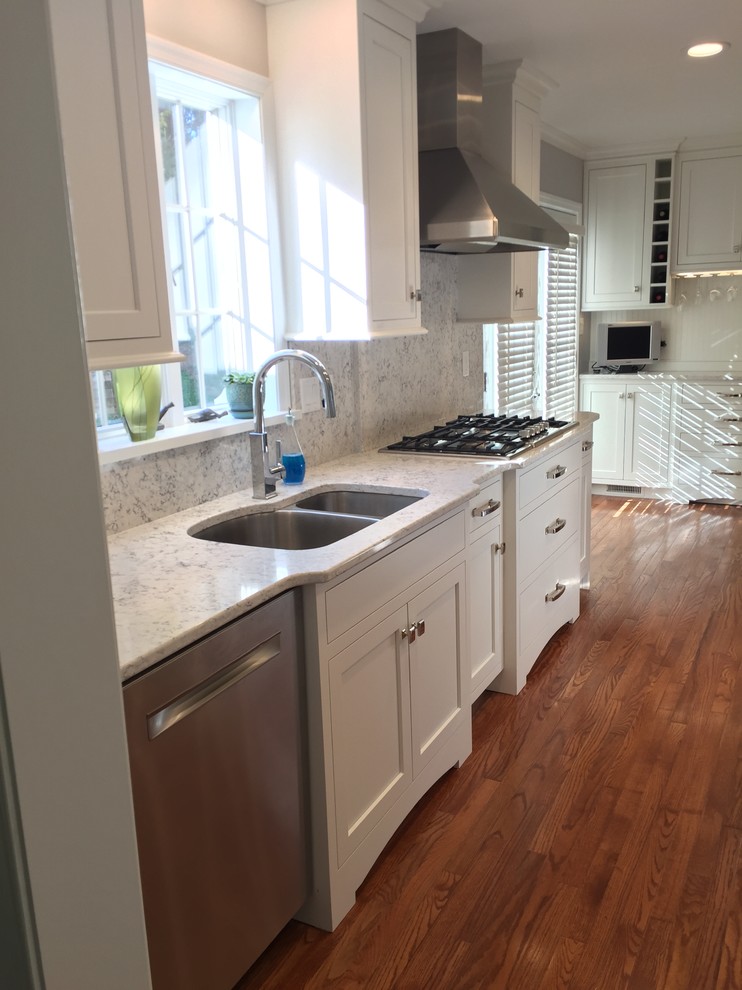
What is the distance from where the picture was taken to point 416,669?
2266 mm

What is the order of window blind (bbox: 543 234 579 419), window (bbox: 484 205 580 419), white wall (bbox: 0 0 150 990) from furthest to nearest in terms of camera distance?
window blind (bbox: 543 234 579 419)
window (bbox: 484 205 580 419)
white wall (bbox: 0 0 150 990)

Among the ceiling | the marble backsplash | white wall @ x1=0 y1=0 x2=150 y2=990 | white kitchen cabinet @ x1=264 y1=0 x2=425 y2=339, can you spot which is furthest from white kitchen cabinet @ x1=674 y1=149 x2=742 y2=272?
white wall @ x1=0 y1=0 x2=150 y2=990

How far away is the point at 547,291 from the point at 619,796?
12.6 ft

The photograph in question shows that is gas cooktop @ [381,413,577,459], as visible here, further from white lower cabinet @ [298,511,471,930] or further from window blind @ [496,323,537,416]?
window blind @ [496,323,537,416]

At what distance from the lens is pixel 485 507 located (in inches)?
109

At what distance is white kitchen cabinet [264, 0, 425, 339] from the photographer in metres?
2.55

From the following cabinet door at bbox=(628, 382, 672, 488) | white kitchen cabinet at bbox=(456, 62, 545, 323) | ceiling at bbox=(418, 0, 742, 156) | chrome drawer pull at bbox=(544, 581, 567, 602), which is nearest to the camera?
ceiling at bbox=(418, 0, 742, 156)

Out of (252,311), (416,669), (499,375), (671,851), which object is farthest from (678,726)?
(499,375)

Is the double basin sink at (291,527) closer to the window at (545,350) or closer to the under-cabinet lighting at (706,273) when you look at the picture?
the window at (545,350)

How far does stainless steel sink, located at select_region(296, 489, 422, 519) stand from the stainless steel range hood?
3.60 feet

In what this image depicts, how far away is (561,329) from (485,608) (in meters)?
3.47

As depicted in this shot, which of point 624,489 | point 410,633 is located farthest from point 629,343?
point 410,633

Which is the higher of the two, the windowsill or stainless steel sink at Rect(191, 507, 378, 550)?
the windowsill

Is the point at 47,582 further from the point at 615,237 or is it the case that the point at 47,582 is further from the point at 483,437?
the point at 615,237
